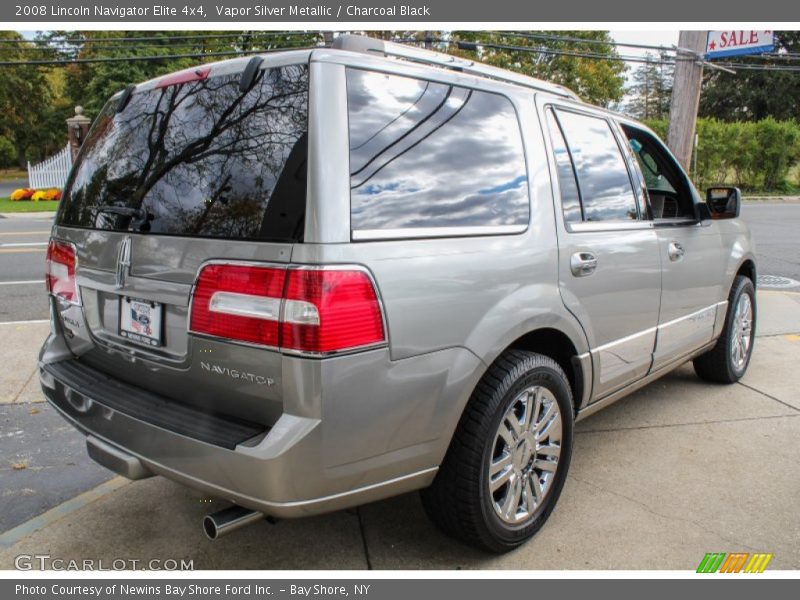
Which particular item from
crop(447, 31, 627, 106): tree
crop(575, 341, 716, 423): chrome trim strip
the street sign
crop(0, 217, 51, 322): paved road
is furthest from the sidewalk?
crop(447, 31, 627, 106): tree

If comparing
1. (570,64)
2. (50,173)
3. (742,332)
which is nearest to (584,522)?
(742,332)

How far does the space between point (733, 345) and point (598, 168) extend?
2.29m

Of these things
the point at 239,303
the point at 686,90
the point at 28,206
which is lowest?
the point at 28,206

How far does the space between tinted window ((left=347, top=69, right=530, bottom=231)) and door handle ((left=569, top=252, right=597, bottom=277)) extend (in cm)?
36

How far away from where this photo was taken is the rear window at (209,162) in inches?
82.1

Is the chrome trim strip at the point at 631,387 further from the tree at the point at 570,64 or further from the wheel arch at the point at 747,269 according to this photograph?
the tree at the point at 570,64

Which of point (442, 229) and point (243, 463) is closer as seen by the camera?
point (243, 463)

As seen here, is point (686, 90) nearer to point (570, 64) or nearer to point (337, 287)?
point (337, 287)

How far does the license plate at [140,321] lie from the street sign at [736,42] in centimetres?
841

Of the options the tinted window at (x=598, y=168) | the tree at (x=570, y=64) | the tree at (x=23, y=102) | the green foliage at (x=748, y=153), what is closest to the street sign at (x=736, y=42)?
the tinted window at (x=598, y=168)

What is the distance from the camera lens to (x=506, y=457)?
263 centimetres

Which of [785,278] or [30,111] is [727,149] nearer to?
[785,278]

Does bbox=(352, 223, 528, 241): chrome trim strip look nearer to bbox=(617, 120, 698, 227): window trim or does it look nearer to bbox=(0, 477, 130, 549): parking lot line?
bbox=(617, 120, 698, 227): window trim

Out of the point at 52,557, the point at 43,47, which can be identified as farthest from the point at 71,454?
the point at 43,47
